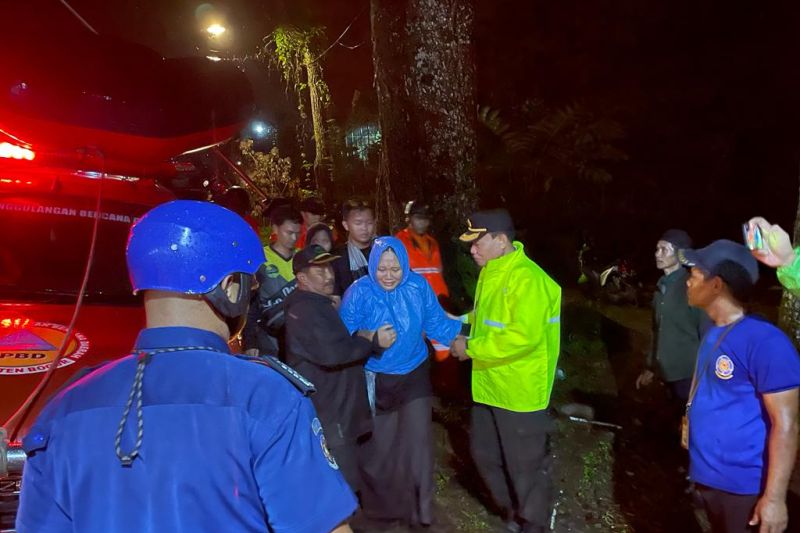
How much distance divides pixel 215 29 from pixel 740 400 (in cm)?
1406

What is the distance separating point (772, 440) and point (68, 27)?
4832 millimetres

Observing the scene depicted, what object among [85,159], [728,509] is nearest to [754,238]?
[728,509]

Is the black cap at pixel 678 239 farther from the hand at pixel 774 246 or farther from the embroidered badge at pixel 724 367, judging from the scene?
the embroidered badge at pixel 724 367

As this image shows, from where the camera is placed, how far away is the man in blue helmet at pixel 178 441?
54.4 inches

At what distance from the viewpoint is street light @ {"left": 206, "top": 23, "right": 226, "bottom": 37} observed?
1389 centimetres

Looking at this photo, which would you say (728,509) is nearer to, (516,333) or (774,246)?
(774,246)

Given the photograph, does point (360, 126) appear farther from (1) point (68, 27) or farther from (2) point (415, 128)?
(1) point (68, 27)

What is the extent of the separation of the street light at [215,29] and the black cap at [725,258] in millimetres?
13543

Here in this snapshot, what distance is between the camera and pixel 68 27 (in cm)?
427

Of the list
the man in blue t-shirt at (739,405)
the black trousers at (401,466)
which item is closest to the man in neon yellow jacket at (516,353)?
the black trousers at (401,466)

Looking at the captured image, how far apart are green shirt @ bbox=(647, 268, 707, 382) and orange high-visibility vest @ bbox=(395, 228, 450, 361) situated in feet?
5.82

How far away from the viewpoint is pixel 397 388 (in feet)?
12.9

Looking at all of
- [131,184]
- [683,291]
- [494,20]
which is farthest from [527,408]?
[494,20]

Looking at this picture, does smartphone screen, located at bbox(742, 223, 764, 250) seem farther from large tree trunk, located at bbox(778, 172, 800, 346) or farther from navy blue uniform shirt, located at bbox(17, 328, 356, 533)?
large tree trunk, located at bbox(778, 172, 800, 346)
